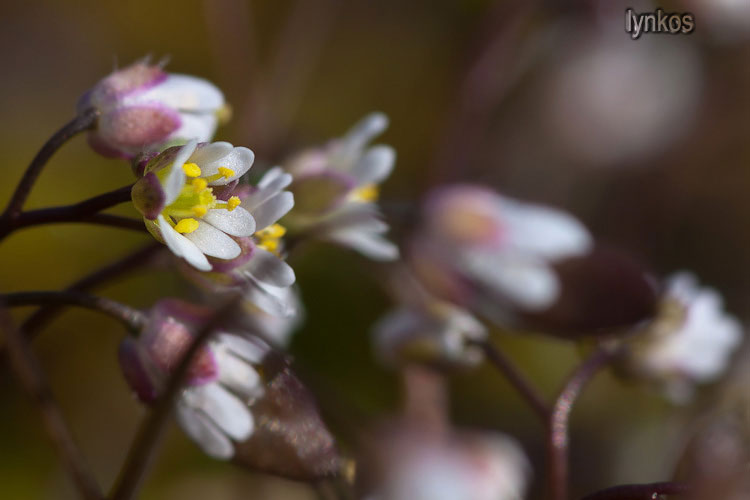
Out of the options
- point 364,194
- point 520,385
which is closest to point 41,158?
point 364,194

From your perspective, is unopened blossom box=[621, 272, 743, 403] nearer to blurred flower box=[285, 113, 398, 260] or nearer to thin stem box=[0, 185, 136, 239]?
blurred flower box=[285, 113, 398, 260]

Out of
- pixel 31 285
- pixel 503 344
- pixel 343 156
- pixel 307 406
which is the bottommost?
pixel 503 344

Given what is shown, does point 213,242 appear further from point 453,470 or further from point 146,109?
point 453,470

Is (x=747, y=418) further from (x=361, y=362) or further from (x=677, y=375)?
(x=361, y=362)

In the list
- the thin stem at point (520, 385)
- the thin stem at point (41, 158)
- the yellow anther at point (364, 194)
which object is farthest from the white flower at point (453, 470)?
the thin stem at point (41, 158)

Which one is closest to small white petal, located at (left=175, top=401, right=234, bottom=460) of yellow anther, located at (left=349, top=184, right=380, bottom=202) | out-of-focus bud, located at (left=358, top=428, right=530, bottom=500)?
out-of-focus bud, located at (left=358, top=428, right=530, bottom=500)

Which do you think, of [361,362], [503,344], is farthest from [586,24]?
[361,362]

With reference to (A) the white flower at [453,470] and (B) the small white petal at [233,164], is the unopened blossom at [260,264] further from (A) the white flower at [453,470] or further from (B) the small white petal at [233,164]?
(A) the white flower at [453,470]
